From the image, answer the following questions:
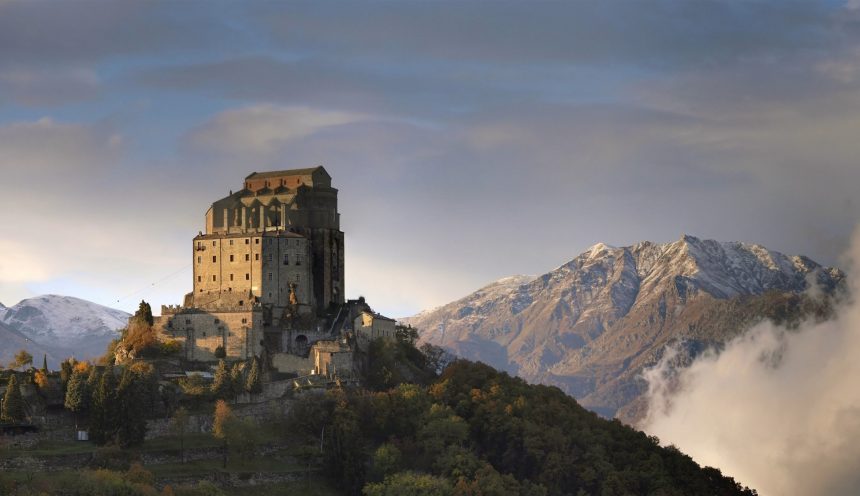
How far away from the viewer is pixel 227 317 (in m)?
153

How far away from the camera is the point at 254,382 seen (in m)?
144

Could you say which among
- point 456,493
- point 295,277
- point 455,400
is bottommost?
point 456,493

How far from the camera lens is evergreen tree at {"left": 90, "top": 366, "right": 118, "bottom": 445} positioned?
132250 mm

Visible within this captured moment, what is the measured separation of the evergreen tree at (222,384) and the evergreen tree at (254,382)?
1.83 m

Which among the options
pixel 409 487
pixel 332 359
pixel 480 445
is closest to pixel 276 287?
pixel 332 359

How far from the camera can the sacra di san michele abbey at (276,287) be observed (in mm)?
152000

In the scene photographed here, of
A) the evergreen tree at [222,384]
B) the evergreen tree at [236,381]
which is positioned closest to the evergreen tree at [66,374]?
the evergreen tree at [222,384]

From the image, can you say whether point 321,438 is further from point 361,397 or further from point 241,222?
point 241,222

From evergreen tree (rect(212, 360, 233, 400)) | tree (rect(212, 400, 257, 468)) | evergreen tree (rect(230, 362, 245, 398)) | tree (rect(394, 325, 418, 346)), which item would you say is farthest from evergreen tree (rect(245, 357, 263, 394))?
tree (rect(394, 325, 418, 346))

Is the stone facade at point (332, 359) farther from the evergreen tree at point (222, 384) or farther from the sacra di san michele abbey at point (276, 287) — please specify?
the evergreen tree at point (222, 384)

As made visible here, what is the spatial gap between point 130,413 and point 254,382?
1486 cm

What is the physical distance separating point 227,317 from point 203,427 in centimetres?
1690

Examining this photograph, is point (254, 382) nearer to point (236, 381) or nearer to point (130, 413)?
point (236, 381)

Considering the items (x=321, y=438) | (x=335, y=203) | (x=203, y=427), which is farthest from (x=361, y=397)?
(x=335, y=203)
